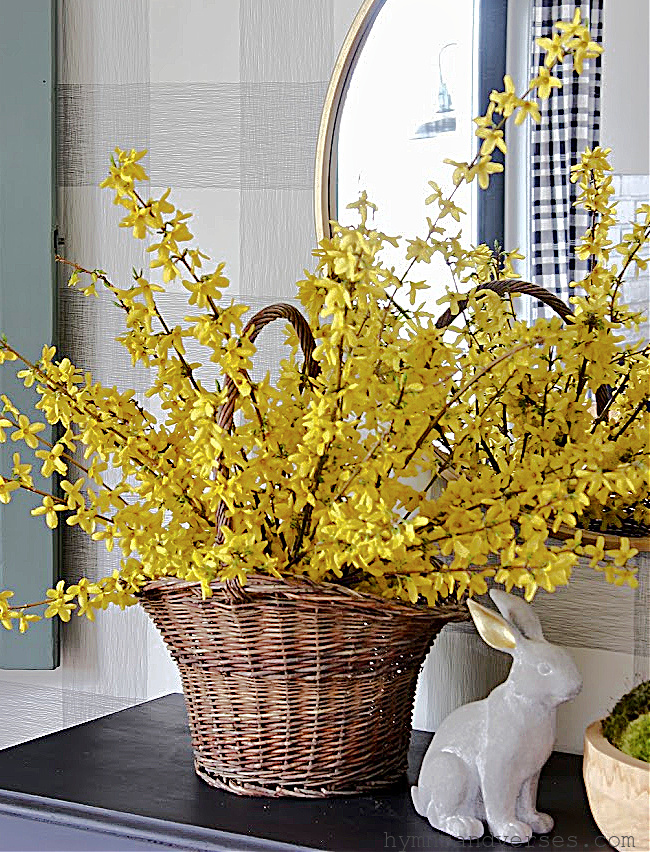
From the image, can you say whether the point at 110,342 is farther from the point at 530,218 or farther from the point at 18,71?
the point at 530,218

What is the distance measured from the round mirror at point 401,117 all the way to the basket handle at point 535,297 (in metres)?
0.14

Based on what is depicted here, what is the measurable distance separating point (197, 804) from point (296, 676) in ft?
0.55

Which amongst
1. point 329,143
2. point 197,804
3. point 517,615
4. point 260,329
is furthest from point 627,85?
point 197,804

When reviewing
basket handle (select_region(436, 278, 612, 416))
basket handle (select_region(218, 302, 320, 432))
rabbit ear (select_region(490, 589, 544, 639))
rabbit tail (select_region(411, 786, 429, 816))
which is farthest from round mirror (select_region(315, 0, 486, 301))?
rabbit tail (select_region(411, 786, 429, 816))

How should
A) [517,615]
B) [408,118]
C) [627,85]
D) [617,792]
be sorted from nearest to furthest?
1. [617,792]
2. [517,615]
3. [627,85]
4. [408,118]

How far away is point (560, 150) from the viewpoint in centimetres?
128

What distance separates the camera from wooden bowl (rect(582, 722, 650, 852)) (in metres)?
0.93

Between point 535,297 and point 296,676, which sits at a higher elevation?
point 535,297

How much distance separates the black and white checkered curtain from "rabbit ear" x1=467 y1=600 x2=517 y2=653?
1.32 feet

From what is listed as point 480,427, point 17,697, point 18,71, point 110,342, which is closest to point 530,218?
point 480,427

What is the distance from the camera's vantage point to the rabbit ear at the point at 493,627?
103 cm

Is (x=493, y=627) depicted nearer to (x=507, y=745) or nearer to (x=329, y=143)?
(x=507, y=745)

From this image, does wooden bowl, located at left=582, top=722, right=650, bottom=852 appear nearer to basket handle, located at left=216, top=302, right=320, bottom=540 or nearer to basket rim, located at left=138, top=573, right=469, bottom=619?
basket rim, located at left=138, top=573, right=469, bottom=619

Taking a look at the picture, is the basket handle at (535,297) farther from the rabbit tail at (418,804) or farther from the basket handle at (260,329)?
the rabbit tail at (418,804)
